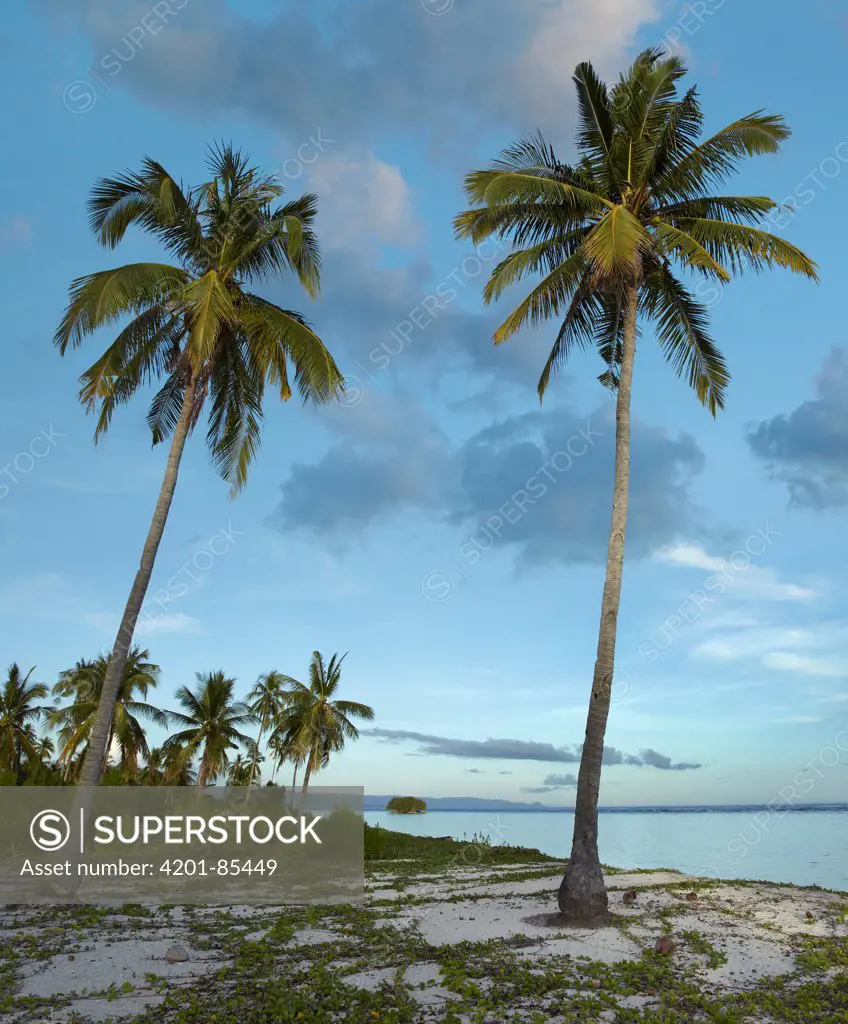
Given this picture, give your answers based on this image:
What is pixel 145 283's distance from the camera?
1559 cm

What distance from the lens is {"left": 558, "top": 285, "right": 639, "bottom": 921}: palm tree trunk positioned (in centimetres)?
1129

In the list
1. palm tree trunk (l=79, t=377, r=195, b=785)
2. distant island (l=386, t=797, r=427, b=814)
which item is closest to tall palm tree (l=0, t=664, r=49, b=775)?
palm tree trunk (l=79, t=377, r=195, b=785)

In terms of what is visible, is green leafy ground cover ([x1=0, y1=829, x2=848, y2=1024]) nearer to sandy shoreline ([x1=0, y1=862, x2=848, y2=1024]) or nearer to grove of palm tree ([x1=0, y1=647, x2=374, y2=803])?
sandy shoreline ([x1=0, y1=862, x2=848, y2=1024])

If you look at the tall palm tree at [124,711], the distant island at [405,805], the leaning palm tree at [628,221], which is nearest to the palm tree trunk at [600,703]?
the leaning palm tree at [628,221]

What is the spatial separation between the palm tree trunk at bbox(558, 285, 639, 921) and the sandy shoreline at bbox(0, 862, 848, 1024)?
1.65 feet

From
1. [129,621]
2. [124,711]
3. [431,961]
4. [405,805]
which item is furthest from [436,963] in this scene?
[405,805]

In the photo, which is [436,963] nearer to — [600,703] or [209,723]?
[600,703]

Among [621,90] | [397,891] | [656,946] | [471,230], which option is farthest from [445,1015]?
[621,90]

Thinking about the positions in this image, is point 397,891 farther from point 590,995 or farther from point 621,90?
point 621,90

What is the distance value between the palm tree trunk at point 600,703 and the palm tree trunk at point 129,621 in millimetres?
8167

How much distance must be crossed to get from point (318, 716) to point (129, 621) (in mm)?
28499

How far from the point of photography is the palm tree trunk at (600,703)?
444 inches

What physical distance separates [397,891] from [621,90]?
15301 millimetres

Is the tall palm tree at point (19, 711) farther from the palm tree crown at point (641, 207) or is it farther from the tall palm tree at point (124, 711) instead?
the palm tree crown at point (641, 207)
